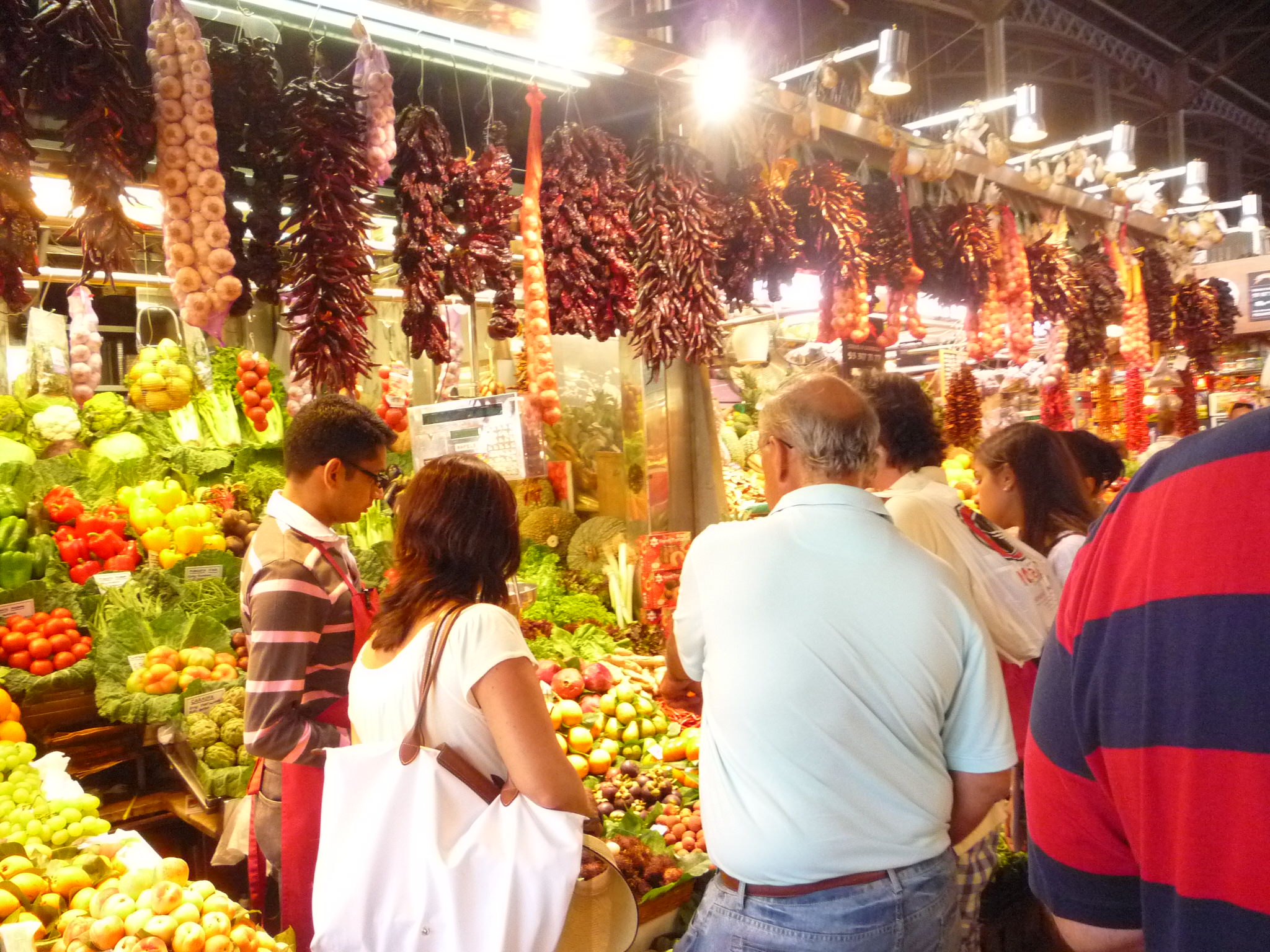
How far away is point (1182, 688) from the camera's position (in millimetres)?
844

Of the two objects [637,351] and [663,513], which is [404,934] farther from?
[663,513]

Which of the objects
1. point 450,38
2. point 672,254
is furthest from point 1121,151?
point 450,38

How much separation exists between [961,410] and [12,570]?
605cm

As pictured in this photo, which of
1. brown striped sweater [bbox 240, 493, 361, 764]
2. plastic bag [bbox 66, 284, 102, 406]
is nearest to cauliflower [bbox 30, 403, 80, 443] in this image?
plastic bag [bbox 66, 284, 102, 406]

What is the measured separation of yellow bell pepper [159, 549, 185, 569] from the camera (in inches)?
213

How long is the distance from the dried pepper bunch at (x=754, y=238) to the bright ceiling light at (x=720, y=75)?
418mm

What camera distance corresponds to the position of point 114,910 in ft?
7.42

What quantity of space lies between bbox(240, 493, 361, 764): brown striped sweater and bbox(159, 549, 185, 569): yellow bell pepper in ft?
9.62

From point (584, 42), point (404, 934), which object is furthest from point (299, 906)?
point (584, 42)

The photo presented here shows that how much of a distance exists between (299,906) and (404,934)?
952mm

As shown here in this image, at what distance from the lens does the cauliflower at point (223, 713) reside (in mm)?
3770

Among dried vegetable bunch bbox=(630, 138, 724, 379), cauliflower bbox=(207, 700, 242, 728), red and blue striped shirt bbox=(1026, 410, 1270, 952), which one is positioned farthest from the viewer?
dried vegetable bunch bbox=(630, 138, 724, 379)

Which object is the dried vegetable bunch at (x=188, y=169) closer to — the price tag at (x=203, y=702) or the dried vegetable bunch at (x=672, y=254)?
the price tag at (x=203, y=702)

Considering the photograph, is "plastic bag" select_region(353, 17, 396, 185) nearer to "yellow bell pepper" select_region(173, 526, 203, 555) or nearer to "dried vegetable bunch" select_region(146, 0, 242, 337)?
"dried vegetable bunch" select_region(146, 0, 242, 337)
